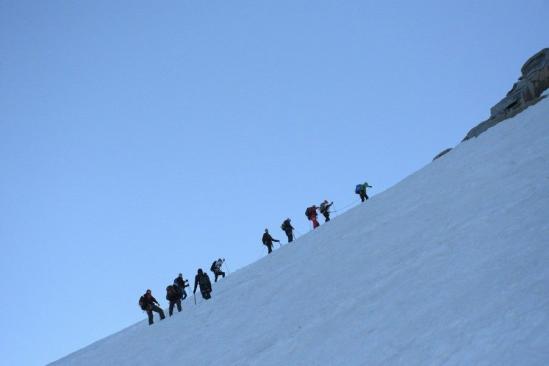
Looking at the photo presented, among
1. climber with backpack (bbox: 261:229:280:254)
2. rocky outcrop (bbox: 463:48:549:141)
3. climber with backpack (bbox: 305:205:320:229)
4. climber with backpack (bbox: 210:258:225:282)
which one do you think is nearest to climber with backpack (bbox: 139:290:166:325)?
climber with backpack (bbox: 210:258:225:282)

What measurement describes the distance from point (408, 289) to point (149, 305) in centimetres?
1311

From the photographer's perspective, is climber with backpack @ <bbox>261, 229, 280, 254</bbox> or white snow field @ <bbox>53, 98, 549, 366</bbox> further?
climber with backpack @ <bbox>261, 229, 280, 254</bbox>

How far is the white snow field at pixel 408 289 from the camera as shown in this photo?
715cm

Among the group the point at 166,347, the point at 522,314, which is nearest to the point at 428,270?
the point at 522,314

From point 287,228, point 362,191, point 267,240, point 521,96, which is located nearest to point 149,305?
point 267,240

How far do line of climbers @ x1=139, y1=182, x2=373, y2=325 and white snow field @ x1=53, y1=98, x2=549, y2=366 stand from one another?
2.47 feet

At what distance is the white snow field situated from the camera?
23.5 feet

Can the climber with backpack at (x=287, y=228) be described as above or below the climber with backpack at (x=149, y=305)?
above

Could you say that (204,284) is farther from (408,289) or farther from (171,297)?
(408,289)

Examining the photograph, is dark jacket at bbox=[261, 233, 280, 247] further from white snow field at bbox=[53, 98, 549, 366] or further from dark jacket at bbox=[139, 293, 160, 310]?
dark jacket at bbox=[139, 293, 160, 310]

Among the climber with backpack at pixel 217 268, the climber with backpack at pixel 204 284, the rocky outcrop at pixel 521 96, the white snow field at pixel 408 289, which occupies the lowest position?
the white snow field at pixel 408 289

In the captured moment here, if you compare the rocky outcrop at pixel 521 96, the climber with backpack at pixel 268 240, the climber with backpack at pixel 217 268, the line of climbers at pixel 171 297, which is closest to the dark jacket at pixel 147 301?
the line of climbers at pixel 171 297

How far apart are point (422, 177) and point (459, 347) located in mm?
16786

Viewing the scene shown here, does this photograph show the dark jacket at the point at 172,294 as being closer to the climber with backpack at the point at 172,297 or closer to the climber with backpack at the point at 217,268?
the climber with backpack at the point at 172,297
